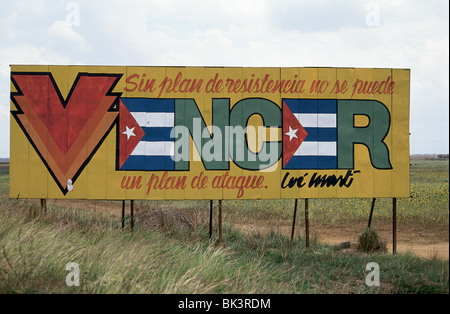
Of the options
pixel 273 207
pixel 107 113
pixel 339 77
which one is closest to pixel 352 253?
pixel 339 77

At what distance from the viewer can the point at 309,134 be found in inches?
425

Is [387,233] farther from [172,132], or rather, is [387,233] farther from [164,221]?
[172,132]

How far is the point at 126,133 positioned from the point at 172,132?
118 cm

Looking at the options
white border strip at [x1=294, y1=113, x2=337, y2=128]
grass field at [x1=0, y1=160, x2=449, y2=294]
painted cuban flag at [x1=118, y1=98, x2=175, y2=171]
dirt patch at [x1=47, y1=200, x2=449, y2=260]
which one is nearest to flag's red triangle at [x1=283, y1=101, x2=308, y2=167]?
white border strip at [x1=294, y1=113, x2=337, y2=128]

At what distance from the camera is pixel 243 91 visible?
10656 millimetres

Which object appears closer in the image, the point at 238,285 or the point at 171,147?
the point at 238,285

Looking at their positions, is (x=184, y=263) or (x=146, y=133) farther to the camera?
(x=146, y=133)

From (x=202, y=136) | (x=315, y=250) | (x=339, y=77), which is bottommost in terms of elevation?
(x=315, y=250)

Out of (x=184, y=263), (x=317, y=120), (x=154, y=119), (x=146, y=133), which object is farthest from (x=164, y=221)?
(x=317, y=120)

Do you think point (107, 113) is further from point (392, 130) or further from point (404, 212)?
point (404, 212)

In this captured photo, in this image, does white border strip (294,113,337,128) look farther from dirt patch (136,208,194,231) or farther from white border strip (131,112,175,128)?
dirt patch (136,208,194,231)

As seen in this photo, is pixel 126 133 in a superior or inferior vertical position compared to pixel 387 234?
superior

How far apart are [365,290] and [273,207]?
1158 centimetres

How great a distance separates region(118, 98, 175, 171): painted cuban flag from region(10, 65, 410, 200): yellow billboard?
0.03 m
